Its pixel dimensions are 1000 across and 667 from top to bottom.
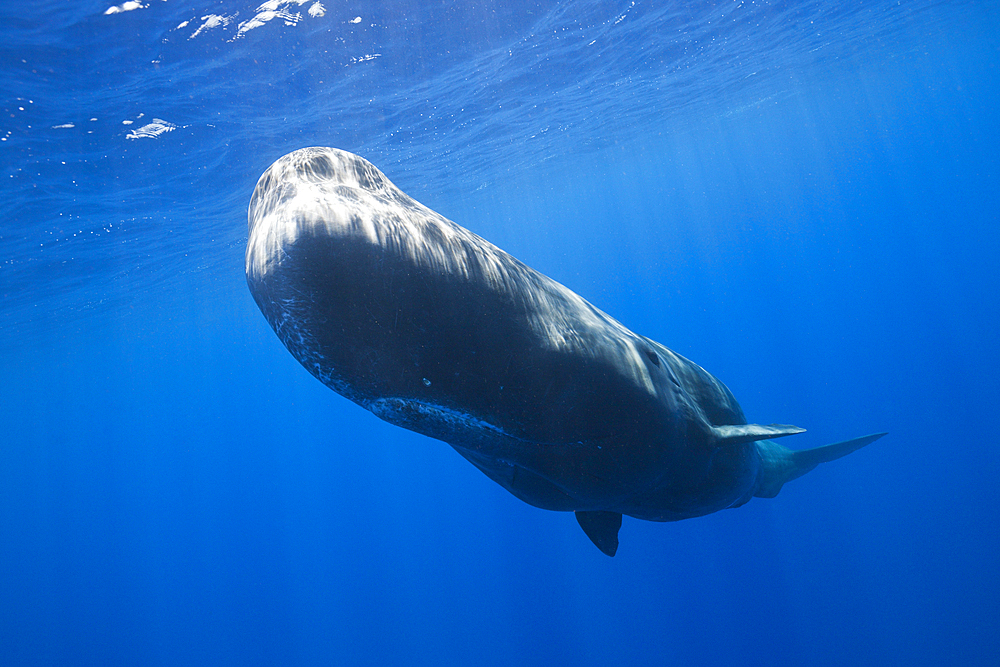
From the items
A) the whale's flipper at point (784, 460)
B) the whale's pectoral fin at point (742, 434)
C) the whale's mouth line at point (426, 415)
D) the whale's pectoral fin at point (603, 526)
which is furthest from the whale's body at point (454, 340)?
the whale's flipper at point (784, 460)

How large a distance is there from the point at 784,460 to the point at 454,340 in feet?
18.3

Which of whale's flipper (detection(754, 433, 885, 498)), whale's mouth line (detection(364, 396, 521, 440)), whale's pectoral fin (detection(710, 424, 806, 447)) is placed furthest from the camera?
whale's flipper (detection(754, 433, 885, 498))

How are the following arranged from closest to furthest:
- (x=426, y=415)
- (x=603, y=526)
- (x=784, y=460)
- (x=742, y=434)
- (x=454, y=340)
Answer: (x=454, y=340), (x=426, y=415), (x=742, y=434), (x=603, y=526), (x=784, y=460)

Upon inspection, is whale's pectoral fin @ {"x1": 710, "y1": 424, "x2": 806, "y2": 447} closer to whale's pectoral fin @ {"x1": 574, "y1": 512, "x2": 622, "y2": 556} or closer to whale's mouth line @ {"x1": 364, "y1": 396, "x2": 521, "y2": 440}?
whale's pectoral fin @ {"x1": 574, "y1": 512, "x2": 622, "y2": 556}

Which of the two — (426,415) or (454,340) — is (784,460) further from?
(454,340)

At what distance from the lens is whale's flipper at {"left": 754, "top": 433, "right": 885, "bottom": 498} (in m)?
5.67

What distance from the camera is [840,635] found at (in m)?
19.0

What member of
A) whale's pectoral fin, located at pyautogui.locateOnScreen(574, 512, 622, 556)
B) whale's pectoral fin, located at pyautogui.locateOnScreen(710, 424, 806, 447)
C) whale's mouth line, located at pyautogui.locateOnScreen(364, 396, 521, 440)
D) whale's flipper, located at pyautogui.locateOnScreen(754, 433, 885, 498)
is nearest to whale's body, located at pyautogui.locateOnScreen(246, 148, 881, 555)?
whale's mouth line, located at pyautogui.locateOnScreen(364, 396, 521, 440)

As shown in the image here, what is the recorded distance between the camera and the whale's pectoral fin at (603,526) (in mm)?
4371

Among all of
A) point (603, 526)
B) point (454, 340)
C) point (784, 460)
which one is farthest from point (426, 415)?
point (784, 460)

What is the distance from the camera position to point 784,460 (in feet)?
20.0

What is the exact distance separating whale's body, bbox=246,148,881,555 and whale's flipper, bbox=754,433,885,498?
2.92 m

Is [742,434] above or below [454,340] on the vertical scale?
below

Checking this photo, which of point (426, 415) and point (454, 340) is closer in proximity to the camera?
point (454, 340)
